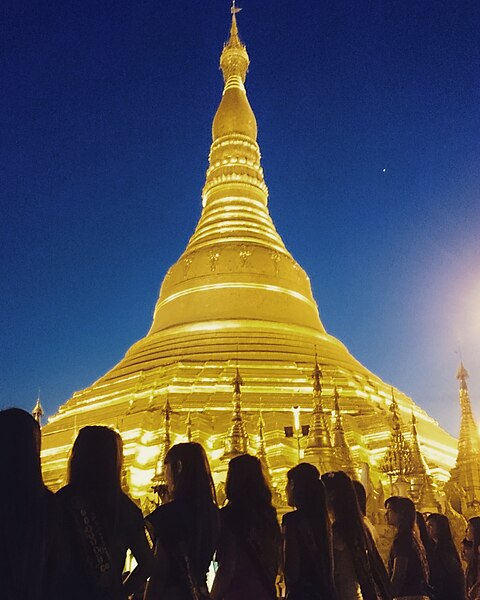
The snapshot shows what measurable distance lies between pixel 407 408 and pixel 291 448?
27.1 ft

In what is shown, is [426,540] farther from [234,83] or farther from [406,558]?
[234,83]

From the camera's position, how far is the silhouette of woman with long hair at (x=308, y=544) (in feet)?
14.5

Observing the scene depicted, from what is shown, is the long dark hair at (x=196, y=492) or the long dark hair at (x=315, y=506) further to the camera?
the long dark hair at (x=315, y=506)

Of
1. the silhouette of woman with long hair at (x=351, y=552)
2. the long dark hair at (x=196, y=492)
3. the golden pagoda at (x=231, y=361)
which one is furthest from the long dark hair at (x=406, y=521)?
the golden pagoda at (x=231, y=361)

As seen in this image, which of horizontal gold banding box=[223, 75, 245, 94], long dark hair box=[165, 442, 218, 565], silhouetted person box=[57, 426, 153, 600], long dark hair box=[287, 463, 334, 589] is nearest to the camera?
silhouetted person box=[57, 426, 153, 600]

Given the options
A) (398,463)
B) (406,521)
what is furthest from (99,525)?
(398,463)

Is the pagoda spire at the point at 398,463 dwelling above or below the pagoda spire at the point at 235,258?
below

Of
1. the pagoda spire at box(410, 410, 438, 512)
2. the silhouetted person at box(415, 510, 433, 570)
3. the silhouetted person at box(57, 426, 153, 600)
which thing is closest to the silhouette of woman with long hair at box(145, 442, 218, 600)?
the silhouetted person at box(57, 426, 153, 600)

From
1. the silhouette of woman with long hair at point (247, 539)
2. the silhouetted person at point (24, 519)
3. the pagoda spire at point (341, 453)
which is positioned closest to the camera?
the silhouetted person at point (24, 519)

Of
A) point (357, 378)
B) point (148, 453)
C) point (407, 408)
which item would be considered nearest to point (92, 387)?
point (148, 453)

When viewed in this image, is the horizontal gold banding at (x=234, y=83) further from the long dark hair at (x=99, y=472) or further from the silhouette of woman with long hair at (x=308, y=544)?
the long dark hair at (x=99, y=472)

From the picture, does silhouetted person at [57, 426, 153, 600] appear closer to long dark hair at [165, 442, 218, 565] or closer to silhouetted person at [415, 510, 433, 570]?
long dark hair at [165, 442, 218, 565]

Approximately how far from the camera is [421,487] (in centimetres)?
1525

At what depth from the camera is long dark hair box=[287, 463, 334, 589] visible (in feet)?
14.8
